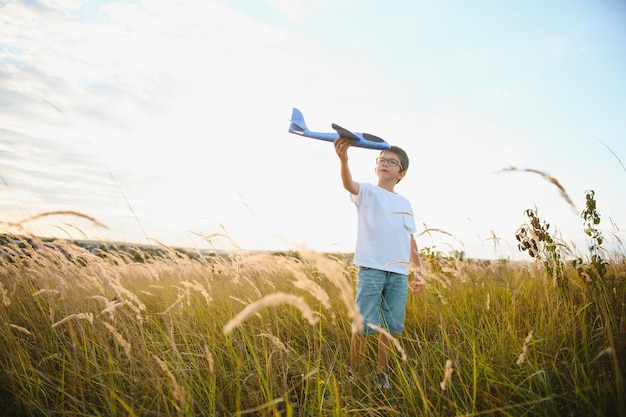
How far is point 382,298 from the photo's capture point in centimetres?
306

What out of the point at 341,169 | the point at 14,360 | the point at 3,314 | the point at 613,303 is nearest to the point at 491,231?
the point at 613,303

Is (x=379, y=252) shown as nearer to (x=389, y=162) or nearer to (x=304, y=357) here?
(x=389, y=162)

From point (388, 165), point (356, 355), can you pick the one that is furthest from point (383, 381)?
point (388, 165)

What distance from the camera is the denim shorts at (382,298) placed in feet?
9.29

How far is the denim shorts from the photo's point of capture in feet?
9.29

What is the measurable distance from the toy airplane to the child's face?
0.20 m

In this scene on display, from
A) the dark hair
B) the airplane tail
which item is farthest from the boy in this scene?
the airplane tail

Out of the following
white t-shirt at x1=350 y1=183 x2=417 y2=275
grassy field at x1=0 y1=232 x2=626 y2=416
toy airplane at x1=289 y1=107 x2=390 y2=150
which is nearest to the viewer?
grassy field at x1=0 y1=232 x2=626 y2=416

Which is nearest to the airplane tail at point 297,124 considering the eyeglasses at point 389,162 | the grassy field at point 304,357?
the eyeglasses at point 389,162

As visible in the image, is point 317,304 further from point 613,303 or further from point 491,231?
point 613,303

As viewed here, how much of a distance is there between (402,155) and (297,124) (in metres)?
1.12

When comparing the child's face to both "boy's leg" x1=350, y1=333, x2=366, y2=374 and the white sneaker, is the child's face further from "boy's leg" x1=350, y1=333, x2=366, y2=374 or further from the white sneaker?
the white sneaker

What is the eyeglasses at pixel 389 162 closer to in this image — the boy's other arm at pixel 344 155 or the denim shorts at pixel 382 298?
the boy's other arm at pixel 344 155

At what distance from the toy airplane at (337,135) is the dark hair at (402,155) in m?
Result: 0.25
